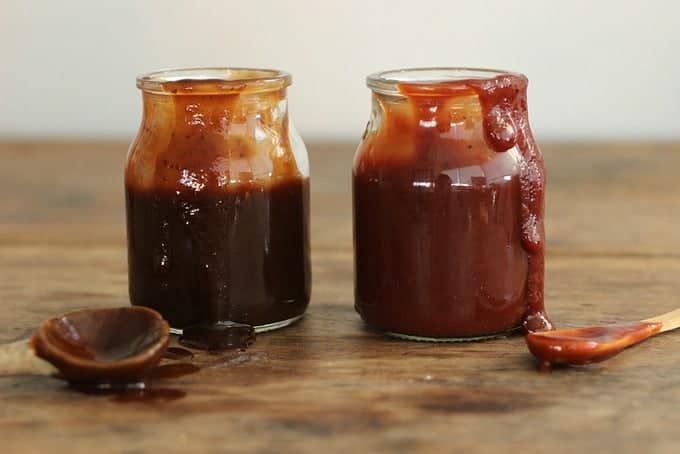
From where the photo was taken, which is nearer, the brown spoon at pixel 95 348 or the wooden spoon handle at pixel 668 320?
the brown spoon at pixel 95 348

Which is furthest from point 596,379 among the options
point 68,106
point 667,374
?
point 68,106

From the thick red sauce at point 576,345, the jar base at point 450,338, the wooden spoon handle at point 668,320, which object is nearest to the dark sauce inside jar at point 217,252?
the jar base at point 450,338

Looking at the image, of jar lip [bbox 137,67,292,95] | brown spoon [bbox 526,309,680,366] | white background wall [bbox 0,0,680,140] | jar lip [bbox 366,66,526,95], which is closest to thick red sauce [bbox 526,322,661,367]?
brown spoon [bbox 526,309,680,366]

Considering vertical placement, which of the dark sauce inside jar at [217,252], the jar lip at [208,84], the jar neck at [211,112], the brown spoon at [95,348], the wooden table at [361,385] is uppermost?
the jar lip at [208,84]

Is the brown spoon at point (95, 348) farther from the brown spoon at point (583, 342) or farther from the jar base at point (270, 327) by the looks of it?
the brown spoon at point (583, 342)

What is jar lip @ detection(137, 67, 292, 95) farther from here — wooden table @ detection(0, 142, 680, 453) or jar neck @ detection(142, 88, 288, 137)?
wooden table @ detection(0, 142, 680, 453)

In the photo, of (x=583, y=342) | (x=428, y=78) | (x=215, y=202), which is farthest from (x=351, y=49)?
(x=583, y=342)
